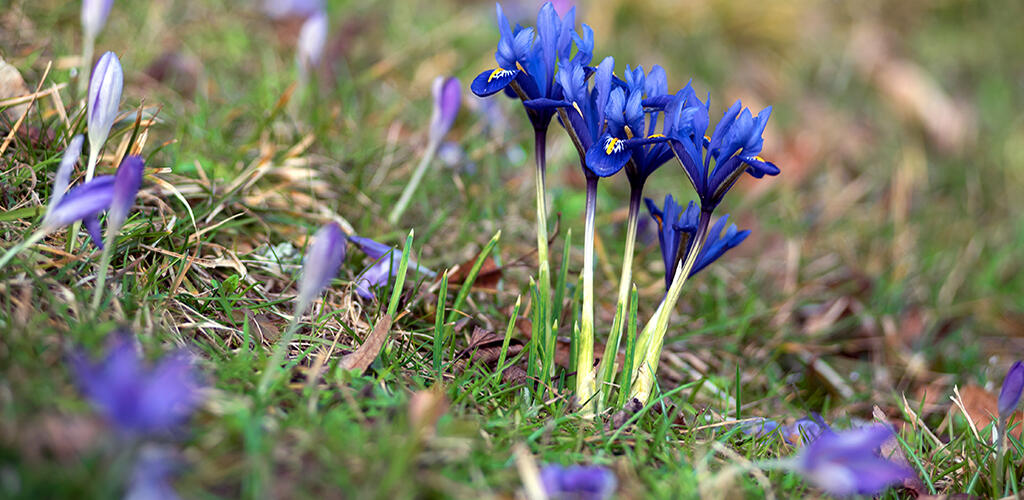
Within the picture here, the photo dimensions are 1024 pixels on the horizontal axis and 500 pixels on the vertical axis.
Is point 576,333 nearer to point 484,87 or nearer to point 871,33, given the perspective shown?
point 484,87

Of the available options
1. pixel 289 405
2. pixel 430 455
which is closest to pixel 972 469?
pixel 430 455

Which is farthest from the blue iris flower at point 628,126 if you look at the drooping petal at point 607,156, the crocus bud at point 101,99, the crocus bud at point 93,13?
the crocus bud at point 93,13

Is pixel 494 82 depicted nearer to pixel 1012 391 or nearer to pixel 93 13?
pixel 93 13

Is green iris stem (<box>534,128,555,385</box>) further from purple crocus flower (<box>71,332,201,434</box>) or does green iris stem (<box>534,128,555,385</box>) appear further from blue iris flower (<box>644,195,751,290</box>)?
purple crocus flower (<box>71,332,201,434</box>)

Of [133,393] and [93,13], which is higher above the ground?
[93,13]

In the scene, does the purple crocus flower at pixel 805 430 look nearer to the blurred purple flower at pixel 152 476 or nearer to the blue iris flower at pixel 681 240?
the blue iris flower at pixel 681 240

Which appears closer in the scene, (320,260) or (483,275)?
(320,260)

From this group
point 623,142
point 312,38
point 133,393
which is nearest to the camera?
point 133,393

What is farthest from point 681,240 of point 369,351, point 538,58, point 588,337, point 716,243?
point 369,351
